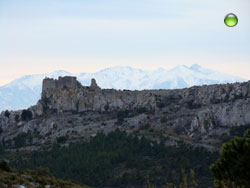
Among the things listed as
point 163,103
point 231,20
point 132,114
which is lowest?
point 132,114

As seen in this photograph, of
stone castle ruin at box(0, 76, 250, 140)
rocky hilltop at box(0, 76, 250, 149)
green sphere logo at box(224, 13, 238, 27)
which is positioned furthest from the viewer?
stone castle ruin at box(0, 76, 250, 140)

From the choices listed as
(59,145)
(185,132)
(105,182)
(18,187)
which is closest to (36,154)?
(59,145)

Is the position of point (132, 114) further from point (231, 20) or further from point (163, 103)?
point (231, 20)

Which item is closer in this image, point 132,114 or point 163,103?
point 163,103

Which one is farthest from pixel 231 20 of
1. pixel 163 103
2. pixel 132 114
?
pixel 132 114

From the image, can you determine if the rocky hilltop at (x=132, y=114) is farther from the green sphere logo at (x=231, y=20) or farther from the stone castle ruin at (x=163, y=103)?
the green sphere logo at (x=231, y=20)

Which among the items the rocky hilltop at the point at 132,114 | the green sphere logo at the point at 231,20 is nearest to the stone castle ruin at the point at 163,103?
the rocky hilltop at the point at 132,114

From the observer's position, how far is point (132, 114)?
146 metres

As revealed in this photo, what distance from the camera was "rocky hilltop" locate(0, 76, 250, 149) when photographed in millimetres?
118375

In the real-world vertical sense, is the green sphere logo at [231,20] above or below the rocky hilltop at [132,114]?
above

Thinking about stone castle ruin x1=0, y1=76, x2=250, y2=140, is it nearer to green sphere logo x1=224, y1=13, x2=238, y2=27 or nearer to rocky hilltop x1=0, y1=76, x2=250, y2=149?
rocky hilltop x1=0, y1=76, x2=250, y2=149

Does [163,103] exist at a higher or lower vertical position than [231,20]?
lower

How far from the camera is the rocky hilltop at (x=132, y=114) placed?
388ft

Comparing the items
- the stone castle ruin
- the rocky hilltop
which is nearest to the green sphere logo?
the rocky hilltop
